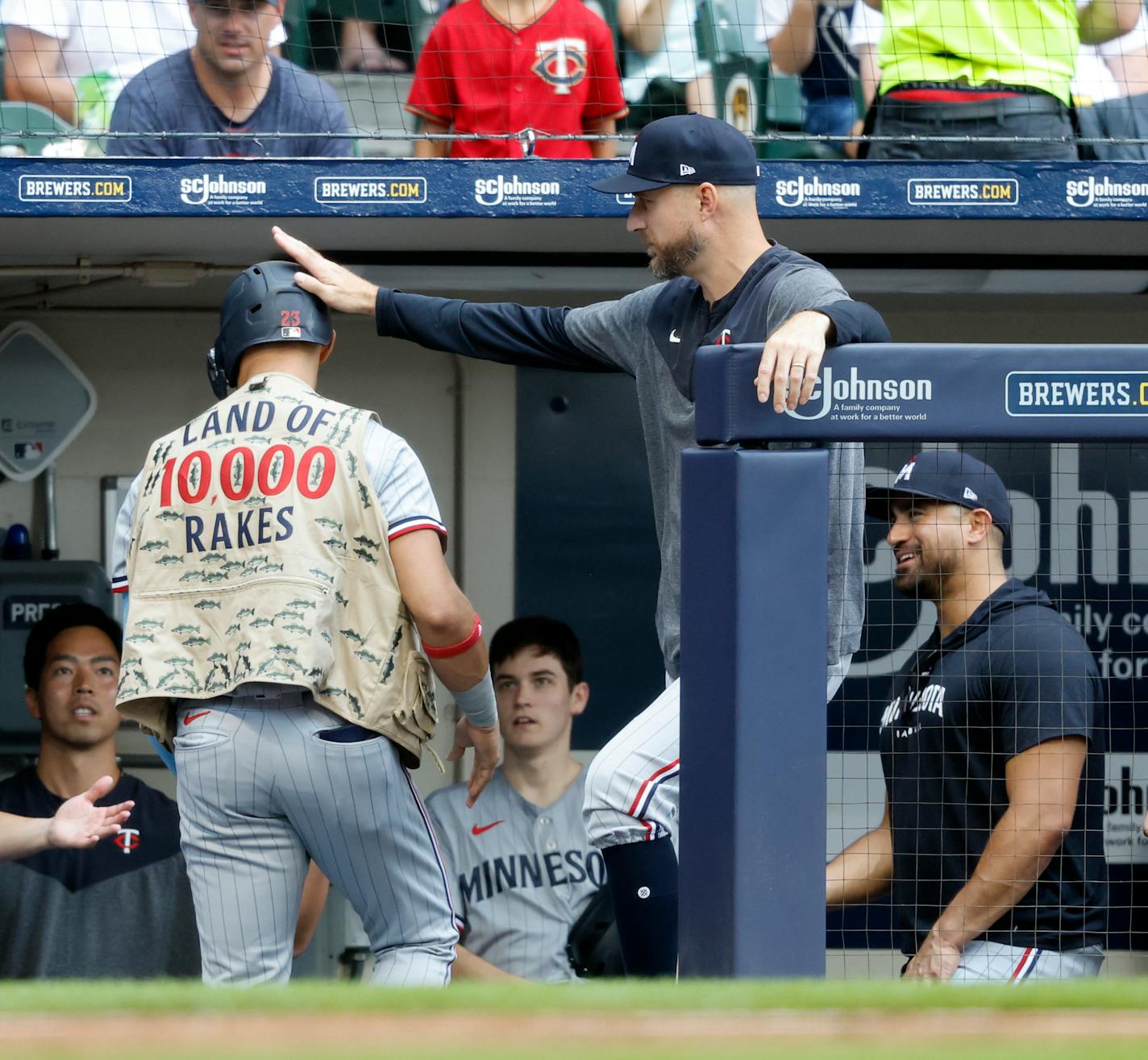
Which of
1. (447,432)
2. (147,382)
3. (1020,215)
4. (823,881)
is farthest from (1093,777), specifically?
(147,382)

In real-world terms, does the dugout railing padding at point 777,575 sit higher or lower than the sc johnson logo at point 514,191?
lower

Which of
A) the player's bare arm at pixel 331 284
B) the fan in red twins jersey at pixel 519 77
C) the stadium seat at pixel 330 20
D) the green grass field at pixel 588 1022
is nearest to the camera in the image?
the green grass field at pixel 588 1022

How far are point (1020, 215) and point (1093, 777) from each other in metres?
1.47

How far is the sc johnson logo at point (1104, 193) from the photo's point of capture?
4168mm

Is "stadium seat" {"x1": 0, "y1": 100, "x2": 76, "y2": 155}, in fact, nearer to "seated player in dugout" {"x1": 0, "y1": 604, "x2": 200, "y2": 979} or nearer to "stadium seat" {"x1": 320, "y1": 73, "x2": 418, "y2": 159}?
"stadium seat" {"x1": 320, "y1": 73, "x2": 418, "y2": 159}

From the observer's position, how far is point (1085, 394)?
2764 mm

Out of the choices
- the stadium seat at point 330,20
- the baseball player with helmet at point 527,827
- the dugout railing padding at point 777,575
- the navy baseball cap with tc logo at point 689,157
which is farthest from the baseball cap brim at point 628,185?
the stadium seat at point 330,20

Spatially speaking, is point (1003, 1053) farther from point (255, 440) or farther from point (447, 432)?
point (447, 432)

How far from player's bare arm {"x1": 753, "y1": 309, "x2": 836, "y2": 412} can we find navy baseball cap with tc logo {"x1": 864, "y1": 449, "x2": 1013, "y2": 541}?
2.94 feet

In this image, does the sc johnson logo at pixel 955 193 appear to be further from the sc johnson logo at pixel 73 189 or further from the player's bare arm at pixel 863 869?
the sc johnson logo at pixel 73 189

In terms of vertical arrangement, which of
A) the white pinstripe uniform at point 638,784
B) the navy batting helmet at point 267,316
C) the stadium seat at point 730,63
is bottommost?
the white pinstripe uniform at point 638,784

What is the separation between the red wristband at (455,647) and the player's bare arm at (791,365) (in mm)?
746

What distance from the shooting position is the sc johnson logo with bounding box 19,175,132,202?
409 centimetres

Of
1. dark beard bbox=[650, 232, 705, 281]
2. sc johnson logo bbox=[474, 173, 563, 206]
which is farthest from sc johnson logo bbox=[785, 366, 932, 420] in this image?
sc johnson logo bbox=[474, 173, 563, 206]
